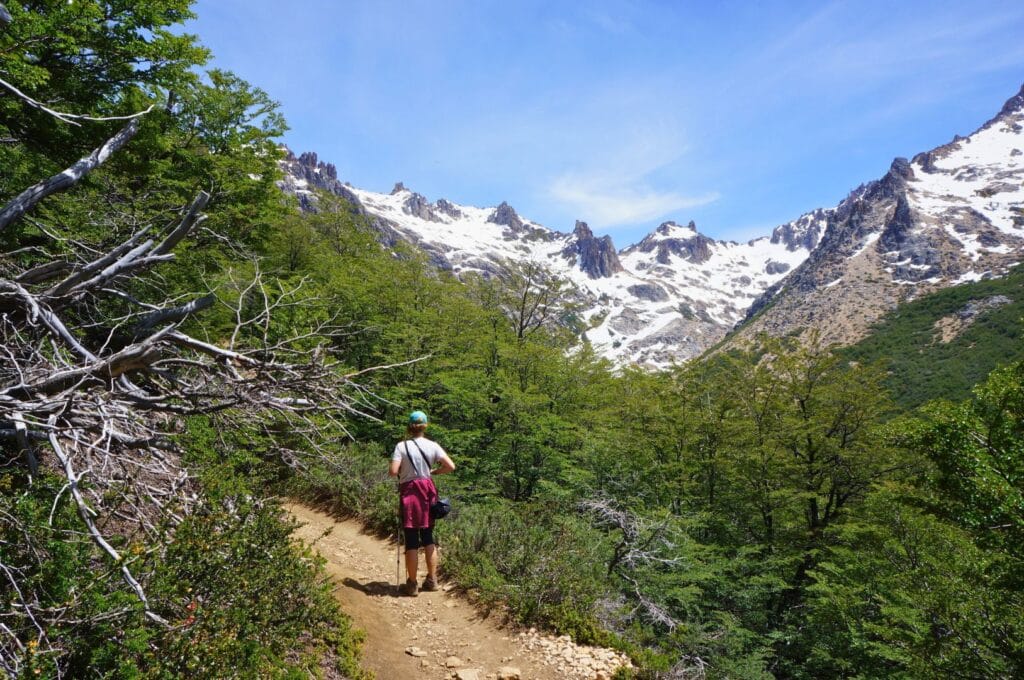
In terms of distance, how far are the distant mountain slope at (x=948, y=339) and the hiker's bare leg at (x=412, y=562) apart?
365 feet

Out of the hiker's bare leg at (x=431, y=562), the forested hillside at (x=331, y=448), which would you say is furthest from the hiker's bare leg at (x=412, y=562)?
the forested hillside at (x=331, y=448)

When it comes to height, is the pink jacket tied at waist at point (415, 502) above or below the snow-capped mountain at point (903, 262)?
below

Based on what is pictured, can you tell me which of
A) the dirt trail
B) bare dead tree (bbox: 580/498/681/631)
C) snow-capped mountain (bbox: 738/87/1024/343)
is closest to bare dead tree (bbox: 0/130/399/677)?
the dirt trail

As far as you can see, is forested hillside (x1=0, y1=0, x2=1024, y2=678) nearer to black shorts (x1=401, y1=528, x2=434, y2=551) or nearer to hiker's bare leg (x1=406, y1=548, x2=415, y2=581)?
hiker's bare leg (x1=406, y1=548, x2=415, y2=581)

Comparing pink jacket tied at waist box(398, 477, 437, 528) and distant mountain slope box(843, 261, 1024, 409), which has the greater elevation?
distant mountain slope box(843, 261, 1024, 409)

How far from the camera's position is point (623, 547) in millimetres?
8438

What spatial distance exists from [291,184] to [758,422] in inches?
7718

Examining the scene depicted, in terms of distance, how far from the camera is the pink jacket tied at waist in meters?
5.84

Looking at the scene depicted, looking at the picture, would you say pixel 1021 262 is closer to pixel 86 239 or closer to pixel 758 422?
pixel 758 422

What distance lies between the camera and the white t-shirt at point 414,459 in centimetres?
587

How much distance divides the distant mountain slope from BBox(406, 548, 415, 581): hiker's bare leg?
365 feet

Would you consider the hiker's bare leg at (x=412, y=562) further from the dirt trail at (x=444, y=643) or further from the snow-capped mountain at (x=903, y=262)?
the snow-capped mountain at (x=903, y=262)

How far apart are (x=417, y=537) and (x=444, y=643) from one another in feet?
3.96

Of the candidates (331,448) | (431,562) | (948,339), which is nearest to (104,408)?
(331,448)
